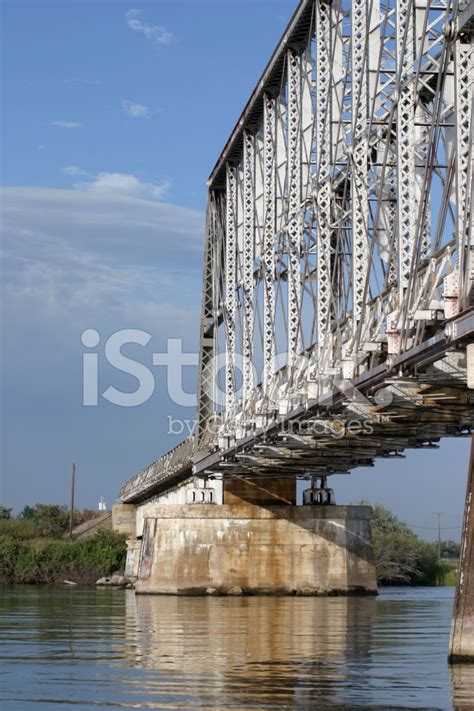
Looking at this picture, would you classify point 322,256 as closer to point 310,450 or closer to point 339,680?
point 310,450

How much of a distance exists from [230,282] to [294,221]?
13912 millimetres

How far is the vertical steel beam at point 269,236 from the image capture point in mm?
44000

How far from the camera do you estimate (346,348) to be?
32.6 metres

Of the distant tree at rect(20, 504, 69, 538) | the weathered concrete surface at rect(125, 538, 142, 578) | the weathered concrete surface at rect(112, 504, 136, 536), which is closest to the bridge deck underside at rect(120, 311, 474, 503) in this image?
the weathered concrete surface at rect(125, 538, 142, 578)

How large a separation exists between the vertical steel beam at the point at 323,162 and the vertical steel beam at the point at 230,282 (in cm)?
1579

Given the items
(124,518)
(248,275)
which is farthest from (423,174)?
(124,518)

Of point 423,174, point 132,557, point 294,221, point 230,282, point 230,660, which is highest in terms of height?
point 230,282

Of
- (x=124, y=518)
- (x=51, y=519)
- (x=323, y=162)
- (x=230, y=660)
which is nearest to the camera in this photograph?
(x=230, y=660)

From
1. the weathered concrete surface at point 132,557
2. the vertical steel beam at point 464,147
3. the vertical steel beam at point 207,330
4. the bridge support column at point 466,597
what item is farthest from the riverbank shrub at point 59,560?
the vertical steel beam at point 464,147

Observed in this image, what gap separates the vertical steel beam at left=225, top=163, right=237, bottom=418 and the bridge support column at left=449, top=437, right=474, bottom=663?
86.7 feet

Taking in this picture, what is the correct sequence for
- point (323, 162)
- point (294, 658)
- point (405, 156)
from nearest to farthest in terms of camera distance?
1. point (294, 658)
2. point (405, 156)
3. point (323, 162)

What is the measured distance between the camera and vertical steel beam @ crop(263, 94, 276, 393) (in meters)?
44.0

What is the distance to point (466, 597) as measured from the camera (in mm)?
25031

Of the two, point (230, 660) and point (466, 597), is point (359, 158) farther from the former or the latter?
point (230, 660)
